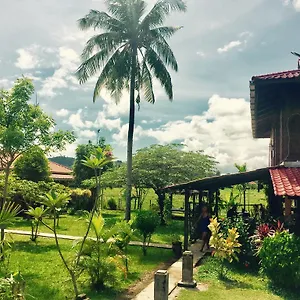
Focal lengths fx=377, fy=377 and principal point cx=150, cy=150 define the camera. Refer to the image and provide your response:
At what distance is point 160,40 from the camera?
20.3 metres

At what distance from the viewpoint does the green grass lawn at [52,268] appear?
9.58m

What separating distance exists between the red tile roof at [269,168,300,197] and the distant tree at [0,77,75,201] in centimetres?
856

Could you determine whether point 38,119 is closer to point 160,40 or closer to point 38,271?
point 38,271

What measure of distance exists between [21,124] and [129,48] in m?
8.56

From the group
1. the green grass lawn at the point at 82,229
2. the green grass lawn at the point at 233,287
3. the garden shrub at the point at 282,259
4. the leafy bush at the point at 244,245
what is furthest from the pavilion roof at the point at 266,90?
the green grass lawn at the point at 82,229

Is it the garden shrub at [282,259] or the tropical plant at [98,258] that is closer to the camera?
the garden shrub at [282,259]

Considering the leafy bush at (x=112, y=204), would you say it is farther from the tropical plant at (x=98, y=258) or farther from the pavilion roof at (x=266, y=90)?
the tropical plant at (x=98, y=258)

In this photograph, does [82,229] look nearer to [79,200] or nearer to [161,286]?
[79,200]

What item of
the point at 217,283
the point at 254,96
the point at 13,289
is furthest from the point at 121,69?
the point at 13,289

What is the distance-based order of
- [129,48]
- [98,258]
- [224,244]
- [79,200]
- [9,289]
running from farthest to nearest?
[79,200], [129,48], [224,244], [98,258], [9,289]

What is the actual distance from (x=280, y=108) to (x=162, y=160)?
42.2 feet

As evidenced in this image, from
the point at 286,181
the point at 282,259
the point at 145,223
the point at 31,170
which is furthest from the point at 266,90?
the point at 31,170

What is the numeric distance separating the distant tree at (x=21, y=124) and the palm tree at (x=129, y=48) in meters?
6.07

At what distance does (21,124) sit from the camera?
14.0 metres
